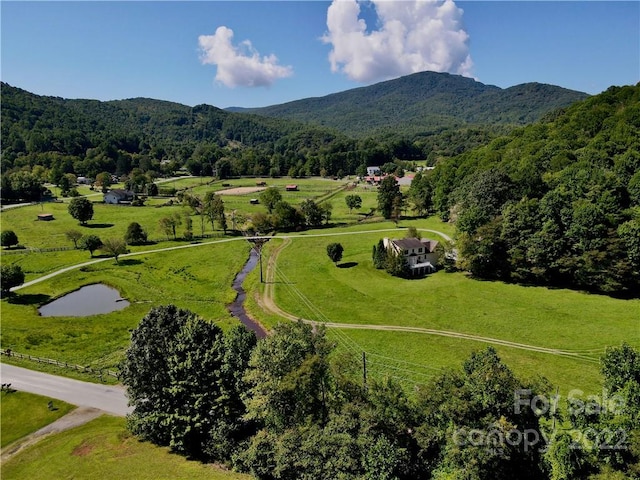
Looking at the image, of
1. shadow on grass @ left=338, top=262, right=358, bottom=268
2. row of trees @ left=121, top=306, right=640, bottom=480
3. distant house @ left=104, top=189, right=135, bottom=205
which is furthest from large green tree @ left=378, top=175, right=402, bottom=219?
distant house @ left=104, top=189, right=135, bottom=205

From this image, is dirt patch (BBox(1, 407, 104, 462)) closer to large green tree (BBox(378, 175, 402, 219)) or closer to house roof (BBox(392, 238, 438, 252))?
house roof (BBox(392, 238, 438, 252))

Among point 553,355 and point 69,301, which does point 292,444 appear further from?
point 69,301

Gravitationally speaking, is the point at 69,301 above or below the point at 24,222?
below

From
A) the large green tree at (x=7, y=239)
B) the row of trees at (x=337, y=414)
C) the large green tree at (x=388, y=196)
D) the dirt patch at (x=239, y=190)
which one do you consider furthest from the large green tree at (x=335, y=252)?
the dirt patch at (x=239, y=190)

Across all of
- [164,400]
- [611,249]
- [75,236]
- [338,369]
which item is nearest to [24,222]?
[75,236]

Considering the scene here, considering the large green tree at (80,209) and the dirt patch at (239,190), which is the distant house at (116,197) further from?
the dirt patch at (239,190)

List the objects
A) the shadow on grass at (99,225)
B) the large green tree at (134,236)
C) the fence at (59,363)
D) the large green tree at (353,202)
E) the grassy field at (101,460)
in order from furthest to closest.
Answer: the large green tree at (353,202) → the shadow on grass at (99,225) → the large green tree at (134,236) → the fence at (59,363) → the grassy field at (101,460)
